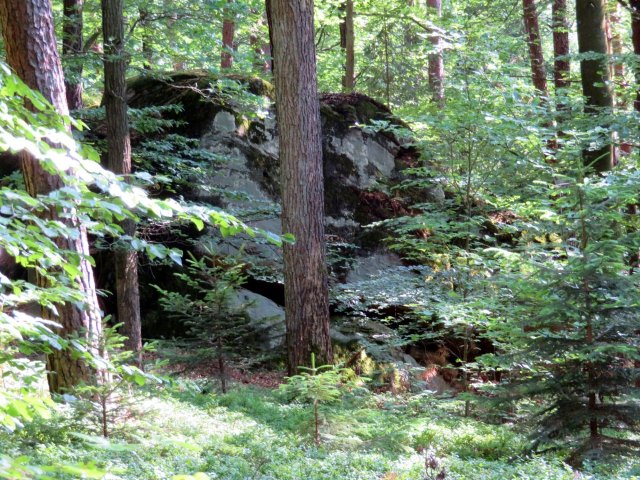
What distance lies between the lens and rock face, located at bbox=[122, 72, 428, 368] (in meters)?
10.2

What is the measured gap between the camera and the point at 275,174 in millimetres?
11539

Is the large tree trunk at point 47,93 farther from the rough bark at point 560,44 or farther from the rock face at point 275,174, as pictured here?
the rough bark at point 560,44

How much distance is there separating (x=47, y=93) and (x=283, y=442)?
12.0ft

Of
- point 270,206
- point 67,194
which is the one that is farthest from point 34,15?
point 270,206

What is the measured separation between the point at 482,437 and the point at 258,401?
2567 millimetres

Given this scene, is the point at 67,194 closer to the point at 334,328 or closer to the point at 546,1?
the point at 334,328

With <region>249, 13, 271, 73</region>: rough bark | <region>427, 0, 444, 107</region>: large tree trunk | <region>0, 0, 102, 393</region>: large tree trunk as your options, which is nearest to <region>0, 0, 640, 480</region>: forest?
<region>0, 0, 102, 393</region>: large tree trunk

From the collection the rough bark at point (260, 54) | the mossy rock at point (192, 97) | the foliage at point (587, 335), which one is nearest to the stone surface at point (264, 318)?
the mossy rock at point (192, 97)

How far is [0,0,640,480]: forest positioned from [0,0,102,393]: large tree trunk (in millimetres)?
19

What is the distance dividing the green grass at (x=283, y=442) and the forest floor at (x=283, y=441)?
0.01m

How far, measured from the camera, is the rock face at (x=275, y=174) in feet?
33.5

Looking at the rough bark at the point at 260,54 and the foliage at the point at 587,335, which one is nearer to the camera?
the foliage at the point at 587,335

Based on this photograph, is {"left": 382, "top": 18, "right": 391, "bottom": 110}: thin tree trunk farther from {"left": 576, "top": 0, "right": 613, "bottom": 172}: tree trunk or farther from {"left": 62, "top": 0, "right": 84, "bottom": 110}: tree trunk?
{"left": 62, "top": 0, "right": 84, "bottom": 110}: tree trunk

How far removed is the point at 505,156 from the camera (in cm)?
855
